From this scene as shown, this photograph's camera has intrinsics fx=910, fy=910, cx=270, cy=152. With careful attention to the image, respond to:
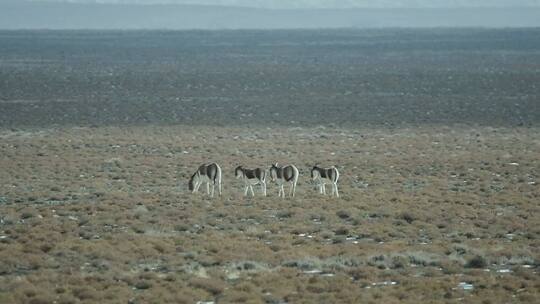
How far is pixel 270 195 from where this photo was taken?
2502 centimetres

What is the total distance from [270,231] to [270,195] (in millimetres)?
5709

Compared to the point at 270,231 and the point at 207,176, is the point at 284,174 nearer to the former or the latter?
the point at 207,176

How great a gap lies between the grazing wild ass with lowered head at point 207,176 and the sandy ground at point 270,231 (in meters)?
0.57

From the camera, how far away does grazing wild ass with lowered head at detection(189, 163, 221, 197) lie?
944 inches

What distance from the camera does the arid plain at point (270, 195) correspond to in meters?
14.6

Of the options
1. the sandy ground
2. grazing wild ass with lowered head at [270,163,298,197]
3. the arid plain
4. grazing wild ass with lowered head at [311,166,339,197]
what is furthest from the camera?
grazing wild ass with lowered head at [311,166,339,197]

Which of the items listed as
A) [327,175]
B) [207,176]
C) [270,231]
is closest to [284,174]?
[327,175]

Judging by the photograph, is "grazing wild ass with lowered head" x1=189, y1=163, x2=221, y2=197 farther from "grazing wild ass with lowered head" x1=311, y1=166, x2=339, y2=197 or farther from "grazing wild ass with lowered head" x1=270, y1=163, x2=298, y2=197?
"grazing wild ass with lowered head" x1=311, y1=166, x2=339, y2=197

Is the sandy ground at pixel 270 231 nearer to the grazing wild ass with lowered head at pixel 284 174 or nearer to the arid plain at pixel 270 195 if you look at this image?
the arid plain at pixel 270 195

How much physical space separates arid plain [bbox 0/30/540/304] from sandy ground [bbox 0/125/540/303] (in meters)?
0.06

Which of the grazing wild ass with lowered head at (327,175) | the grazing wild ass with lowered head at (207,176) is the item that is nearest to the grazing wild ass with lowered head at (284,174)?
the grazing wild ass with lowered head at (327,175)

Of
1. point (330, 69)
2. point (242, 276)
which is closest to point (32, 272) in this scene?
point (242, 276)

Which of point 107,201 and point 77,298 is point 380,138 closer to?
point 107,201

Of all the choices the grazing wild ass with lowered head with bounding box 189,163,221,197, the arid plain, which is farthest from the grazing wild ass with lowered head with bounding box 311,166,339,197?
the grazing wild ass with lowered head with bounding box 189,163,221,197
